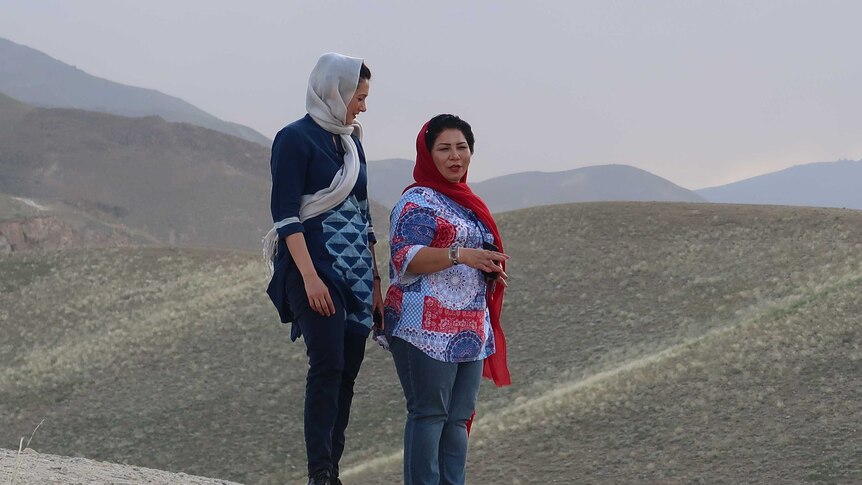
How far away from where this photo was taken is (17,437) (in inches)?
792

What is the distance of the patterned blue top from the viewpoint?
15.7ft

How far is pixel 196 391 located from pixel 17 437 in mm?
3794

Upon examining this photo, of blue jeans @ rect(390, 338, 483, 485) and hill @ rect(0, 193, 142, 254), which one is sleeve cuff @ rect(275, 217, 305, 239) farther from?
hill @ rect(0, 193, 142, 254)

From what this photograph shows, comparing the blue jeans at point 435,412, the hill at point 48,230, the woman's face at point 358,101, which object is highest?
the woman's face at point 358,101

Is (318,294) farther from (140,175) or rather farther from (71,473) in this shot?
(140,175)

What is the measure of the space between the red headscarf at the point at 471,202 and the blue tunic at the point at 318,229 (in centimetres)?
41

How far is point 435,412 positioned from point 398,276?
0.71 m

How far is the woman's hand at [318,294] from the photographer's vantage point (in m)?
4.82

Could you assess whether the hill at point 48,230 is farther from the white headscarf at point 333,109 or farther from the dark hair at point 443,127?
the dark hair at point 443,127

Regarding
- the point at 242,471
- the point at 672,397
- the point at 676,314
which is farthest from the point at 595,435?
the point at 676,314

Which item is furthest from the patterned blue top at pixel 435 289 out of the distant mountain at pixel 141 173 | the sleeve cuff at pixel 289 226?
the distant mountain at pixel 141 173

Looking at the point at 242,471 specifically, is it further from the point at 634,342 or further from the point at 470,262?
the point at 470,262

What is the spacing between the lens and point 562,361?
1989 centimetres

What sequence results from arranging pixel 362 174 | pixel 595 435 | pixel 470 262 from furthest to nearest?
pixel 595 435 → pixel 362 174 → pixel 470 262
